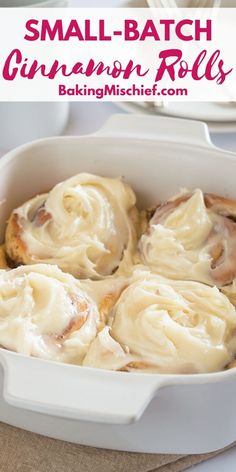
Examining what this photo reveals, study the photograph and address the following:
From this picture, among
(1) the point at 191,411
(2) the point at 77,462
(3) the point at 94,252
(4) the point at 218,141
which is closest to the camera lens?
(1) the point at 191,411

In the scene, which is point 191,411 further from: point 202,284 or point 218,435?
point 202,284

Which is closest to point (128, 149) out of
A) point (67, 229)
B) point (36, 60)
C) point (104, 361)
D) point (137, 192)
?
point (137, 192)

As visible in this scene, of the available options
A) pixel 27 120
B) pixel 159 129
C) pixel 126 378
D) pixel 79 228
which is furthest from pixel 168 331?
pixel 27 120

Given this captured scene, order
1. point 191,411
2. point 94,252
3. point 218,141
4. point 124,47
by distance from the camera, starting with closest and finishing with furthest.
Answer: point 191,411 < point 94,252 < point 218,141 < point 124,47

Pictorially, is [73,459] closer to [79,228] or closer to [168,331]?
[168,331]

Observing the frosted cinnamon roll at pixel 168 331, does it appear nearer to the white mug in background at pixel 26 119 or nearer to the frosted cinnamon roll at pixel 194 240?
the frosted cinnamon roll at pixel 194 240

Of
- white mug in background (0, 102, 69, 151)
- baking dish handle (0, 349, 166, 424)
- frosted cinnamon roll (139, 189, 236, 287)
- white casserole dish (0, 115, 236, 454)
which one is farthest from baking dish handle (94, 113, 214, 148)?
baking dish handle (0, 349, 166, 424)

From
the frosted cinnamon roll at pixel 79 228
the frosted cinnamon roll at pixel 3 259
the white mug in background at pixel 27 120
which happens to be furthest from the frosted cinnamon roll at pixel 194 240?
the white mug in background at pixel 27 120
